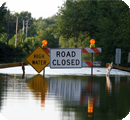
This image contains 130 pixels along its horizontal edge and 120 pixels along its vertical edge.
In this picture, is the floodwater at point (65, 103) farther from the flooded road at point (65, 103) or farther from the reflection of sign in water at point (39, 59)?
the reflection of sign in water at point (39, 59)

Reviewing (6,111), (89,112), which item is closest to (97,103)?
(89,112)

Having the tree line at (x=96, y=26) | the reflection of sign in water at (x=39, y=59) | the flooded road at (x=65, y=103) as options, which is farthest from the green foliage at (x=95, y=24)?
the flooded road at (x=65, y=103)

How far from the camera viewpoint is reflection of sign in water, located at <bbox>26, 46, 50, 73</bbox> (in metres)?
17.0

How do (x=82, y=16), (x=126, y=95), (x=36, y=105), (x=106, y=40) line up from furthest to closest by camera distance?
(x=82, y=16) → (x=106, y=40) → (x=126, y=95) → (x=36, y=105)

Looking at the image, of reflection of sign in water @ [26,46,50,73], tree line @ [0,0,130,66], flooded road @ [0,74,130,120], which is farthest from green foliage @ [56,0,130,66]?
flooded road @ [0,74,130,120]

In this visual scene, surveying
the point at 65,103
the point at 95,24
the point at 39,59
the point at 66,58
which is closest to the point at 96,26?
the point at 95,24

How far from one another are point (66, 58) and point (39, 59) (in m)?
1.57

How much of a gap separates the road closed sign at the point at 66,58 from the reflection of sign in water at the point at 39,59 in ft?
2.16

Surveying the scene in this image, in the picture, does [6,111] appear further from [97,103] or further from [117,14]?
[117,14]

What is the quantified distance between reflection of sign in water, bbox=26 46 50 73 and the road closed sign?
66 centimetres

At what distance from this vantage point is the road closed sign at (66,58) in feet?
53.3

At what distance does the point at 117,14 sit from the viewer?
134 feet

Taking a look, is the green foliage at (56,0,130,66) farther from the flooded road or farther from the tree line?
the flooded road

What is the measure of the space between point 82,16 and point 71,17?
2.27 metres
